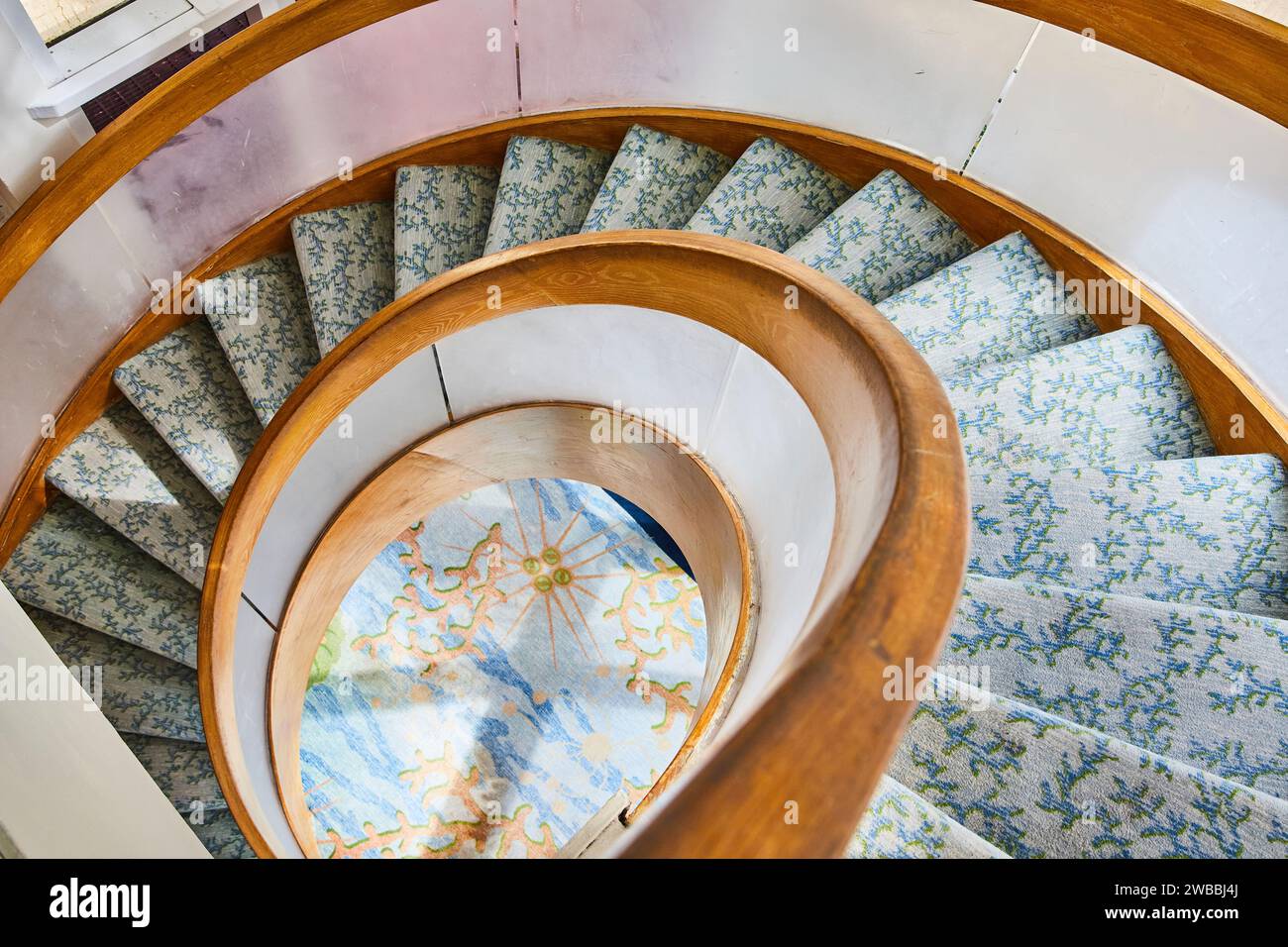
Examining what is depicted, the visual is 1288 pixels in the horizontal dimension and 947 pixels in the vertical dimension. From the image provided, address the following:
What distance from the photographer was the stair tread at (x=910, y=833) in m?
1.21

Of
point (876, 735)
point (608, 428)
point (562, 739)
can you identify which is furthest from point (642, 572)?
point (876, 735)

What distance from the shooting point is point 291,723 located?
3520 mm

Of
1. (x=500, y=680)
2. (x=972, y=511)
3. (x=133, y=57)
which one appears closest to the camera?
(x=972, y=511)

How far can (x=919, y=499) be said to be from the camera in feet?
3.31

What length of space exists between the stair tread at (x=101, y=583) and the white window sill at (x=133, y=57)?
116 centimetres

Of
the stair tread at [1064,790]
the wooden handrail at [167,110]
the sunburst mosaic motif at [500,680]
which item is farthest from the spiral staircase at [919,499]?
the sunburst mosaic motif at [500,680]

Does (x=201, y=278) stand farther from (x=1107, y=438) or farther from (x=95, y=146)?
(x=1107, y=438)

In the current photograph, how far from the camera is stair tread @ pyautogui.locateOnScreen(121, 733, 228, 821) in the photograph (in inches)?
98.7

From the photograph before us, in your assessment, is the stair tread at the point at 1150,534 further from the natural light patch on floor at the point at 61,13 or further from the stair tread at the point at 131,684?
the natural light patch on floor at the point at 61,13

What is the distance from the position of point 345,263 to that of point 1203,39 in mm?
2473

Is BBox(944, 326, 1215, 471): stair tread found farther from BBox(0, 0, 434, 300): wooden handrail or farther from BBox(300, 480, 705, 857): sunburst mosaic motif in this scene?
BBox(300, 480, 705, 857): sunburst mosaic motif

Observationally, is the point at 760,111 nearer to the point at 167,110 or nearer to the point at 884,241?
the point at 884,241

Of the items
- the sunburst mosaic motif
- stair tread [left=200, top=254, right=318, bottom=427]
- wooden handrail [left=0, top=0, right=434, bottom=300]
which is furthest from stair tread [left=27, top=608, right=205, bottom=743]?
the sunburst mosaic motif

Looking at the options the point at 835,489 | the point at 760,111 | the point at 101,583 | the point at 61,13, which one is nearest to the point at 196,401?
the point at 101,583
